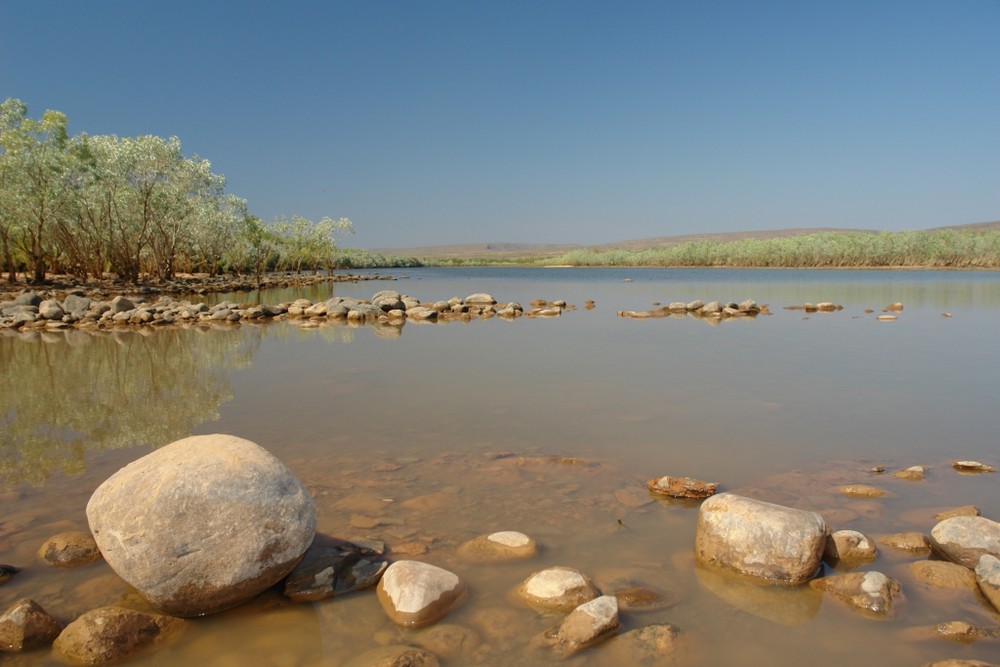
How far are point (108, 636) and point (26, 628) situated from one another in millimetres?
521

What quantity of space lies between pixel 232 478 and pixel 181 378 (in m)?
8.84

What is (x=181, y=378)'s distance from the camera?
458 inches

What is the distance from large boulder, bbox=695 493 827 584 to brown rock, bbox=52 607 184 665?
145 inches

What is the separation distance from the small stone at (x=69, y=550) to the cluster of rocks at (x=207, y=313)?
17240mm

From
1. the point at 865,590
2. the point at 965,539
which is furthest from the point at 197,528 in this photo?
the point at 965,539

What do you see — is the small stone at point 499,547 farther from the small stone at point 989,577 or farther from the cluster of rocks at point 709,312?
the cluster of rocks at point 709,312

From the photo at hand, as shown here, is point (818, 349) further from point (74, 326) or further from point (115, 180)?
point (115, 180)

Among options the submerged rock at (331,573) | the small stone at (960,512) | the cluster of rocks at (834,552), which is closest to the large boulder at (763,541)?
the cluster of rocks at (834,552)

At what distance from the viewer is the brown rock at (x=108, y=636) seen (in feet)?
11.3

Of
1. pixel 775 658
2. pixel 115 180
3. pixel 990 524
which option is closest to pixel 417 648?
pixel 775 658

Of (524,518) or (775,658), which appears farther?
(524,518)

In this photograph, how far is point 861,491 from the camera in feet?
18.4

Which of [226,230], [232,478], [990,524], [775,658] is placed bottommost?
[775,658]

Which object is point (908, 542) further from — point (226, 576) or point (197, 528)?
point (197, 528)
